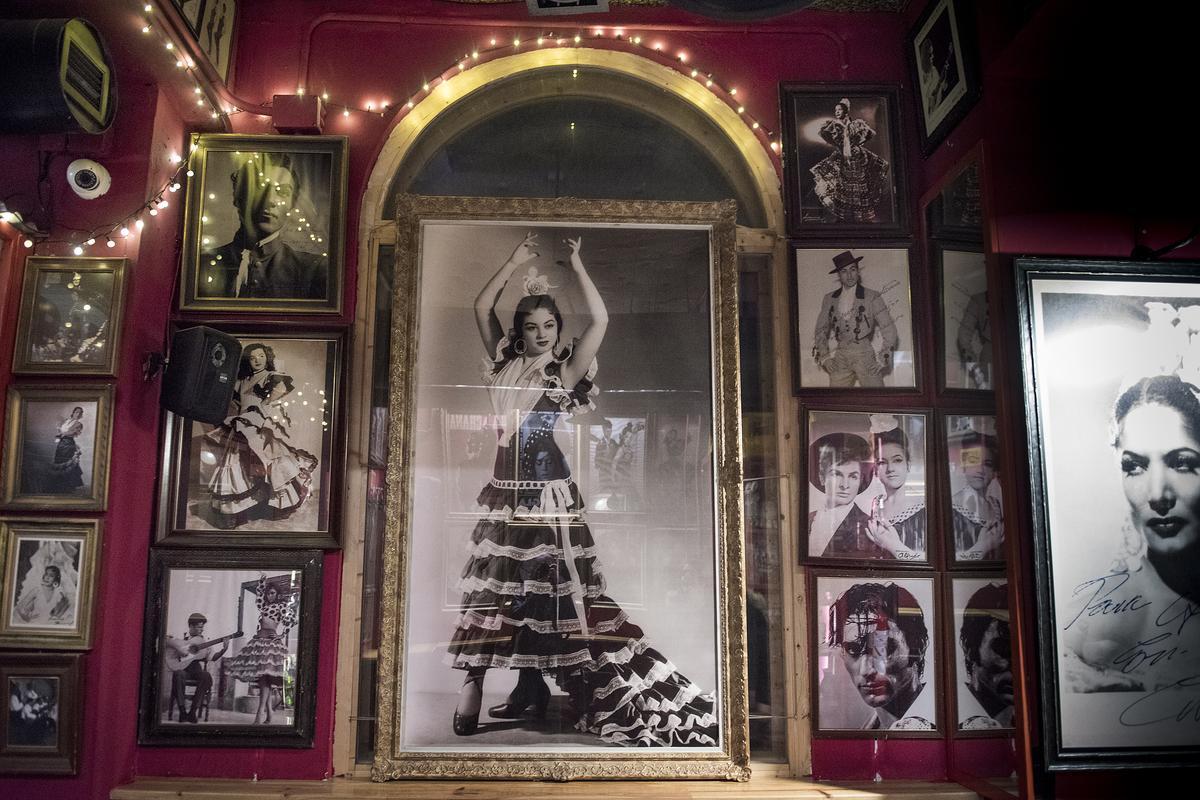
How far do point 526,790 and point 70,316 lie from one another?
2.49 m

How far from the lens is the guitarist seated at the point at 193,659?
299 centimetres

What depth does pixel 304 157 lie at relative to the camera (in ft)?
10.8

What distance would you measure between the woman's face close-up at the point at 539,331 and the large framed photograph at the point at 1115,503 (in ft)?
5.81

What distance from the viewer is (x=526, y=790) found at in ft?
9.59

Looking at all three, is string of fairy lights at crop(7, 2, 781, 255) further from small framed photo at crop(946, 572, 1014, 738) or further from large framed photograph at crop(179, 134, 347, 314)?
small framed photo at crop(946, 572, 1014, 738)

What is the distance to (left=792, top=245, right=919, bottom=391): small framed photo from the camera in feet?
10.6

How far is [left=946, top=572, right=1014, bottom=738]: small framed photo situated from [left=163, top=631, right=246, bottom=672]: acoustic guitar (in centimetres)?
291

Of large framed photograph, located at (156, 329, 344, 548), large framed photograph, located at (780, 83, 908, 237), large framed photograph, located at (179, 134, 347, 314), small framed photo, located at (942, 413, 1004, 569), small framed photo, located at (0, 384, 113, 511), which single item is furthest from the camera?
large framed photograph, located at (780, 83, 908, 237)

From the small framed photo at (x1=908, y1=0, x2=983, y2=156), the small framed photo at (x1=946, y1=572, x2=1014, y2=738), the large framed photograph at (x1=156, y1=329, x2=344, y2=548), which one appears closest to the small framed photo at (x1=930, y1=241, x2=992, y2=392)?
the small framed photo at (x1=908, y1=0, x2=983, y2=156)

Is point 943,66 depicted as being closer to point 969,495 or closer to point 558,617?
point 969,495

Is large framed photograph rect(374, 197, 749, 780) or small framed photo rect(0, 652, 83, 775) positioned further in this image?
large framed photograph rect(374, 197, 749, 780)

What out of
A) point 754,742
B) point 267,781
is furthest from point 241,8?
point 754,742

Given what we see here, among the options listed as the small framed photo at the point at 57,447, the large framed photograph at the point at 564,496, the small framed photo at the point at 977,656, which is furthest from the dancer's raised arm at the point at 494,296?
the small framed photo at the point at 977,656

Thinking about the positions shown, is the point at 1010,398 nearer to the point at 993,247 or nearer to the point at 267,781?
the point at 993,247
